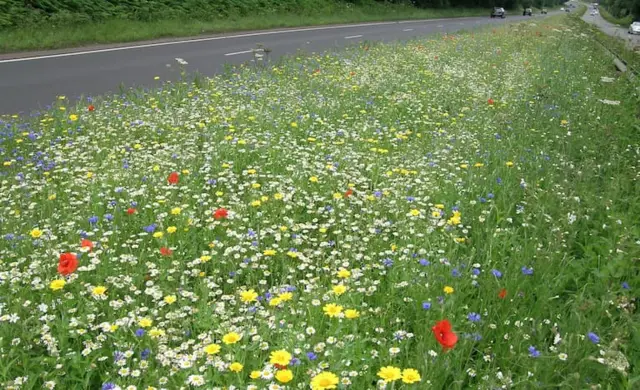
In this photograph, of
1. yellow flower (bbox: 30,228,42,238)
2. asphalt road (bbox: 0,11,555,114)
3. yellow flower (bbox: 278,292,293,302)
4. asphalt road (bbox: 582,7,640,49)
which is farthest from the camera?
asphalt road (bbox: 582,7,640,49)

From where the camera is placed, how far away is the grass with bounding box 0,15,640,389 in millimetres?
2562

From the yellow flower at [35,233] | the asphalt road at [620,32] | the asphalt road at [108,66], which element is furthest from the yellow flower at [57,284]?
the asphalt road at [620,32]

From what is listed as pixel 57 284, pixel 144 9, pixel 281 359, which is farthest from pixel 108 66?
pixel 281 359

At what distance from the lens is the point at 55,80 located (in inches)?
454

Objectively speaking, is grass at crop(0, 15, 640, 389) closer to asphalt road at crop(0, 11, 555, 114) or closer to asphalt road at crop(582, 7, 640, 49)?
asphalt road at crop(0, 11, 555, 114)

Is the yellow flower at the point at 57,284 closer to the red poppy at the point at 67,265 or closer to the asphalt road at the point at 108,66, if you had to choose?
the red poppy at the point at 67,265

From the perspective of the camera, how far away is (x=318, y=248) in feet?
12.7

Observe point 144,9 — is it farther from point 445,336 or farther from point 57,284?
point 445,336

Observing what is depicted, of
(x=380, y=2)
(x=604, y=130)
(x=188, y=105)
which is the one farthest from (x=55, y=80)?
(x=380, y=2)

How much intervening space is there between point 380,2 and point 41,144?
43.4 m

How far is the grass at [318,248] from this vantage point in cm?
256

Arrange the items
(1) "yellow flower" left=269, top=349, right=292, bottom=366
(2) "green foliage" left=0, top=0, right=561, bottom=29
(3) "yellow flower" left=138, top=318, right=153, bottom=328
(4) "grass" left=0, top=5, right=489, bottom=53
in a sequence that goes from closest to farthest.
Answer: (1) "yellow flower" left=269, top=349, right=292, bottom=366
(3) "yellow flower" left=138, top=318, right=153, bottom=328
(4) "grass" left=0, top=5, right=489, bottom=53
(2) "green foliage" left=0, top=0, right=561, bottom=29

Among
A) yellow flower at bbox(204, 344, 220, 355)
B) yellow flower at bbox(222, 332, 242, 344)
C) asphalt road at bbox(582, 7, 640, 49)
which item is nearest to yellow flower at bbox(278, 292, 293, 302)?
yellow flower at bbox(222, 332, 242, 344)

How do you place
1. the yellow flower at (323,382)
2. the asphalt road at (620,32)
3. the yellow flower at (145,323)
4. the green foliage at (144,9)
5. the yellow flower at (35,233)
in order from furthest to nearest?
the asphalt road at (620,32), the green foliage at (144,9), the yellow flower at (35,233), the yellow flower at (145,323), the yellow flower at (323,382)
